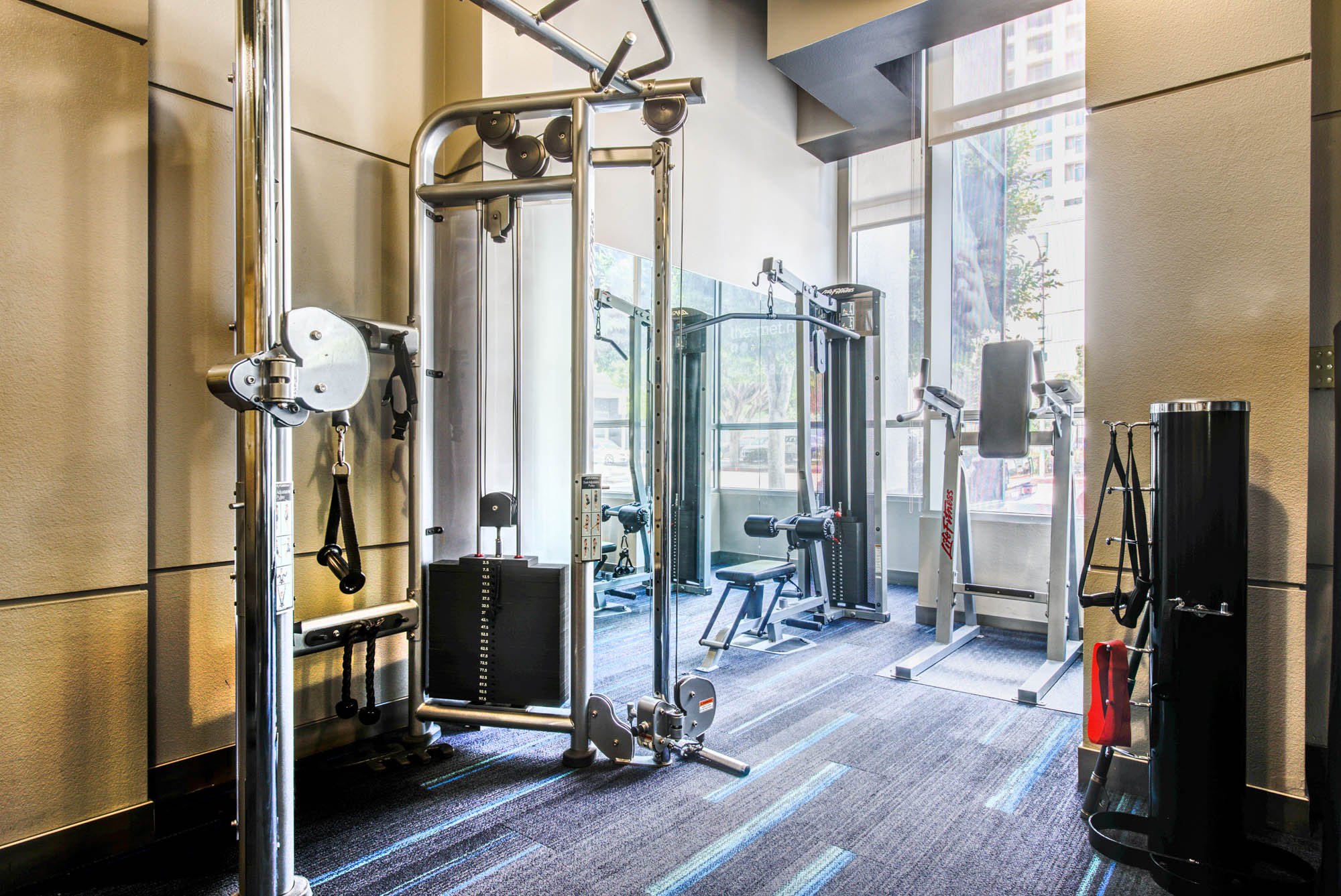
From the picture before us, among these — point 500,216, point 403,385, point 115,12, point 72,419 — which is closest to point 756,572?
point 403,385

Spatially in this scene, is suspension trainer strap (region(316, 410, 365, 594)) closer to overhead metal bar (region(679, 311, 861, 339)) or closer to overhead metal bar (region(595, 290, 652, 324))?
overhead metal bar (region(679, 311, 861, 339))

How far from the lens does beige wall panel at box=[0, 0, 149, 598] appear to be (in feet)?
5.75

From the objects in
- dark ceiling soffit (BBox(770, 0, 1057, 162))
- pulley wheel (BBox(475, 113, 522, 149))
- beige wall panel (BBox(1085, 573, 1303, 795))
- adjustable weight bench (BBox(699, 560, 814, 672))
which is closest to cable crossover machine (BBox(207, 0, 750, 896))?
pulley wheel (BBox(475, 113, 522, 149))

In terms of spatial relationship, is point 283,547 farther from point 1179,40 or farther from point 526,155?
point 1179,40

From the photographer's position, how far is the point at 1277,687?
2.04m

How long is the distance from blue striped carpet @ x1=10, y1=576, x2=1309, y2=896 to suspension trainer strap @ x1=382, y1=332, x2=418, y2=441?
4.04ft

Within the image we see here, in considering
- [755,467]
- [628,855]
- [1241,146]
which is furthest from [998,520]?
[628,855]

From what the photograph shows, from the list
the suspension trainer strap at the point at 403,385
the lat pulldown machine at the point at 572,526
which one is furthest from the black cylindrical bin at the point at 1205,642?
the suspension trainer strap at the point at 403,385

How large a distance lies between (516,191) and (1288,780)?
10.3ft

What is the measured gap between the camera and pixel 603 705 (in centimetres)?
242

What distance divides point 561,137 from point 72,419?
1775mm

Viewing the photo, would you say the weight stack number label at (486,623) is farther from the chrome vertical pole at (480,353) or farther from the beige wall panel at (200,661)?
the beige wall panel at (200,661)

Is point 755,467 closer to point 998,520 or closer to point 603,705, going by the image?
point 998,520

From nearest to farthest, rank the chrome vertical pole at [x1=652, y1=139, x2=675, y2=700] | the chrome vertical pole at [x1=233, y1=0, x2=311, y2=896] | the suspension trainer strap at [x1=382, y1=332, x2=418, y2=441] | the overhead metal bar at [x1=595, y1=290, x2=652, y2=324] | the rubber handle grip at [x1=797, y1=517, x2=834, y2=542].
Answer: the chrome vertical pole at [x1=233, y1=0, x2=311, y2=896] < the chrome vertical pole at [x1=652, y1=139, x2=675, y2=700] < the suspension trainer strap at [x1=382, y1=332, x2=418, y2=441] < the rubber handle grip at [x1=797, y1=517, x2=834, y2=542] < the overhead metal bar at [x1=595, y1=290, x2=652, y2=324]
